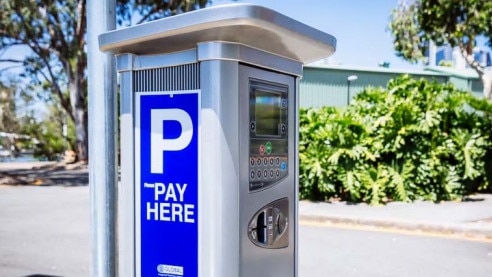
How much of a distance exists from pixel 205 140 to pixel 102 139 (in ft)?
2.12

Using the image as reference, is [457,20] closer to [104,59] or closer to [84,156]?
[104,59]

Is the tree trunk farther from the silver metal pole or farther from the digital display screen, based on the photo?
the digital display screen

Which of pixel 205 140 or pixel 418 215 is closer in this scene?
pixel 205 140

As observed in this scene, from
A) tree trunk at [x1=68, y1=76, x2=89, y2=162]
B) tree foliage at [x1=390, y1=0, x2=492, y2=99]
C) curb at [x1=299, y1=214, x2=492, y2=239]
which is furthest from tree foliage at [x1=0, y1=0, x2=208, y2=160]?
curb at [x1=299, y1=214, x2=492, y2=239]

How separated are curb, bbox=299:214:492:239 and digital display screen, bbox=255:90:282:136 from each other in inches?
217

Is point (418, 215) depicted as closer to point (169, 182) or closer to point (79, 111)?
point (169, 182)

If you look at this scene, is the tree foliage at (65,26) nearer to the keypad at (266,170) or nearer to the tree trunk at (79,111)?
the tree trunk at (79,111)

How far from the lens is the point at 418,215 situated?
8.20 metres

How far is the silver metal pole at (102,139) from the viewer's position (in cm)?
265

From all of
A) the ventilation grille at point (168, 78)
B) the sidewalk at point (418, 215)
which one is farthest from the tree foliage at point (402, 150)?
the ventilation grille at point (168, 78)

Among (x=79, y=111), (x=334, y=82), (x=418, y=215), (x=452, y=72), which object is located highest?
(x=452, y=72)

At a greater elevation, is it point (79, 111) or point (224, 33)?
point (79, 111)

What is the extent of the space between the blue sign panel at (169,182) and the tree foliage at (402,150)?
717cm

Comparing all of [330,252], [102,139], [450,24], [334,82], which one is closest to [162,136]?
[102,139]
